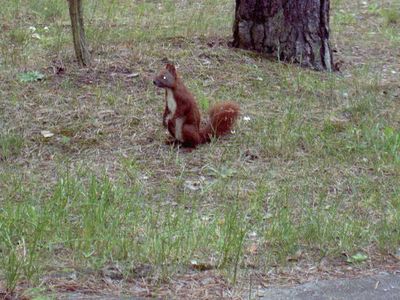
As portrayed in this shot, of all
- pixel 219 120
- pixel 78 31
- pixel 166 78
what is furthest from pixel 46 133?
pixel 78 31

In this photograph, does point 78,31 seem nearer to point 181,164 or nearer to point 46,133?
point 46,133

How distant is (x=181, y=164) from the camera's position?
5.20m

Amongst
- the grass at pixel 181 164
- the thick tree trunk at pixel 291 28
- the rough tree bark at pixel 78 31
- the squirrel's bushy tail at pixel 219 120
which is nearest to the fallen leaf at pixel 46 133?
the grass at pixel 181 164

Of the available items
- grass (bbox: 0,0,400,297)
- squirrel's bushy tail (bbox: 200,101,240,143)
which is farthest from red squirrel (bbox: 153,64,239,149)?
grass (bbox: 0,0,400,297)

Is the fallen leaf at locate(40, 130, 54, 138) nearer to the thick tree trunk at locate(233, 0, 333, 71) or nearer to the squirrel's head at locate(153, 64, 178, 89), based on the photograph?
the squirrel's head at locate(153, 64, 178, 89)

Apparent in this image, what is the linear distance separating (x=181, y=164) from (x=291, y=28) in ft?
8.28

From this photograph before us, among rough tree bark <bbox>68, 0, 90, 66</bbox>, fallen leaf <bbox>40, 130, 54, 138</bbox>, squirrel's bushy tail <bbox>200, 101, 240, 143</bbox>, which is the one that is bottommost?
fallen leaf <bbox>40, 130, 54, 138</bbox>

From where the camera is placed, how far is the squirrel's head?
5.23 m

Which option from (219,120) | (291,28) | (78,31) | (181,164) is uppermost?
(78,31)

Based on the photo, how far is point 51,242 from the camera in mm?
3766

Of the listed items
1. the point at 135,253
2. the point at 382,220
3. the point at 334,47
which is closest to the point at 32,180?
the point at 135,253

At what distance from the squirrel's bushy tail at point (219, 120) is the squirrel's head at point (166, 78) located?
1.27 ft

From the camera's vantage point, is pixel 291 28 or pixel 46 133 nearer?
pixel 46 133

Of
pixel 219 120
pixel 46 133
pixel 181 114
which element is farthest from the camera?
pixel 46 133
